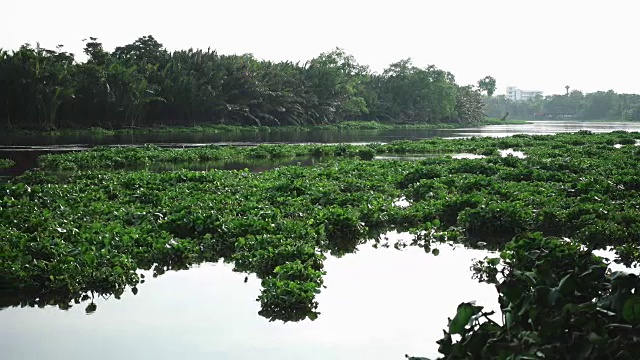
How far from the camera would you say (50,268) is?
297 inches

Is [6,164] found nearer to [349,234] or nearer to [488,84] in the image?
[349,234]

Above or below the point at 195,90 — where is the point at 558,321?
below

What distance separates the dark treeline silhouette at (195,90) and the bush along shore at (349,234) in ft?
103

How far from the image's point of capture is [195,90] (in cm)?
5584

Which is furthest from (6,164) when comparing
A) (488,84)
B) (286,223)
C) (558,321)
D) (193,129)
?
(488,84)

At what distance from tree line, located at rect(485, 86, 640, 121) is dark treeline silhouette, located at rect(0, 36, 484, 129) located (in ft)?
217

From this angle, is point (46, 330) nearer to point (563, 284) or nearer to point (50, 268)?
point (50, 268)

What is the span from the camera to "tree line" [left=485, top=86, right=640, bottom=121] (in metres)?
139

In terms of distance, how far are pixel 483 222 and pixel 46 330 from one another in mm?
7838

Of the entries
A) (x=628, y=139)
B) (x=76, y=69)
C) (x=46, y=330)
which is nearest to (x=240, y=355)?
(x=46, y=330)

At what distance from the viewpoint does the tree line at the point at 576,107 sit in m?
139

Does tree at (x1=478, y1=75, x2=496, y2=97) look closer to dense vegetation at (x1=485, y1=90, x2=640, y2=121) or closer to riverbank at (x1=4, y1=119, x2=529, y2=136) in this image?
dense vegetation at (x1=485, y1=90, x2=640, y2=121)

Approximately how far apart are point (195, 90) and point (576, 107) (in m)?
130

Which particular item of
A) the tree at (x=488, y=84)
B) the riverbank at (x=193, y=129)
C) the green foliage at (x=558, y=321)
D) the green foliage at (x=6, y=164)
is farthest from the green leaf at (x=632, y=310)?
the tree at (x=488, y=84)
